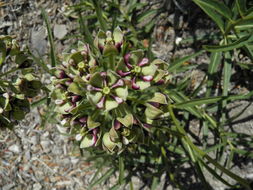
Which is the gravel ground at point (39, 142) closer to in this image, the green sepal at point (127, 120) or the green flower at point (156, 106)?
the green flower at point (156, 106)

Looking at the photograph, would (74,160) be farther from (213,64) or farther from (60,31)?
(213,64)

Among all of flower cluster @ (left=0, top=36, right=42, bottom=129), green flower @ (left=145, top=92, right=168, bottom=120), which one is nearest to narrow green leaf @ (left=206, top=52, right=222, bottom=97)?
green flower @ (left=145, top=92, right=168, bottom=120)

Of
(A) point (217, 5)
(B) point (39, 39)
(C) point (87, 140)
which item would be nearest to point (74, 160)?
(B) point (39, 39)

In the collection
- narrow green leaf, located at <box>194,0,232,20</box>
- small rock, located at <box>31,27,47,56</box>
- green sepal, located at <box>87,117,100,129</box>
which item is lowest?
small rock, located at <box>31,27,47,56</box>

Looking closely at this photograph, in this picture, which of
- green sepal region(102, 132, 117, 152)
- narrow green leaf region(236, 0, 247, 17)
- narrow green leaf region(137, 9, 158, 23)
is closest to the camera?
green sepal region(102, 132, 117, 152)

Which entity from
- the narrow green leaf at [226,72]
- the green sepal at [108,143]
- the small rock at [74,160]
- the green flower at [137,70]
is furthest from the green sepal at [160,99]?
the small rock at [74,160]

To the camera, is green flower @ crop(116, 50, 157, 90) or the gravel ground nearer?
green flower @ crop(116, 50, 157, 90)

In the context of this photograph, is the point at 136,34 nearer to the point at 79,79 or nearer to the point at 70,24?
the point at 70,24

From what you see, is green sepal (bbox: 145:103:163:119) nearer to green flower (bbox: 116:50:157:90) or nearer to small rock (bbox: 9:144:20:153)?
green flower (bbox: 116:50:157:90)
